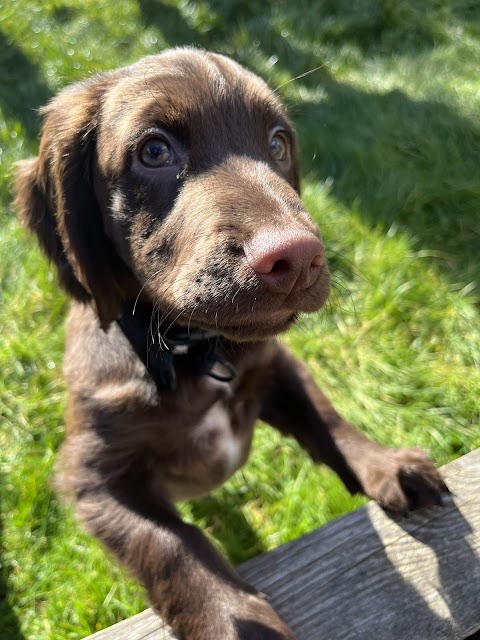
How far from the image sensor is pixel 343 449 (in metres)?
1.92

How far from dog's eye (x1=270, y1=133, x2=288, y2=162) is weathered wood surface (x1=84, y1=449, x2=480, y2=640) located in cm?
105

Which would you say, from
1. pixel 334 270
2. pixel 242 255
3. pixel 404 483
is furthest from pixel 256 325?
pixel 334 270

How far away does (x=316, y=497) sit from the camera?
2330 millimetres

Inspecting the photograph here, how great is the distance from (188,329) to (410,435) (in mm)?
1302

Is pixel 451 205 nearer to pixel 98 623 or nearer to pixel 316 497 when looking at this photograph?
pixel 316 497

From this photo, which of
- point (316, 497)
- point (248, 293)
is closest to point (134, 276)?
point (248, 293)

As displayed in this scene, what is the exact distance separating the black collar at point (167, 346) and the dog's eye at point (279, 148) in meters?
0.56

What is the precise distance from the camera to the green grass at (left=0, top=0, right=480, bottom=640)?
7.52ft

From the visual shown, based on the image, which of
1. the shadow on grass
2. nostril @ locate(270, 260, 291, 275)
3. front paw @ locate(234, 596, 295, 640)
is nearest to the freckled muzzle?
nostril @ locate(270, 260, 291, 275)

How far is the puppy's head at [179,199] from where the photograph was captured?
1252mm

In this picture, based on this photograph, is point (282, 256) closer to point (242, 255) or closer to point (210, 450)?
point (242, 255)

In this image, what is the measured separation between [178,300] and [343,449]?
0.84m

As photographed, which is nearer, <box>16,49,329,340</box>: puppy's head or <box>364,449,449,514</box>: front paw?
<box>16,49,329,340</box>: puppy's head

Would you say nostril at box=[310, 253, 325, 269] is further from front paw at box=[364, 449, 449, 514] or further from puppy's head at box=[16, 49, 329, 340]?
front paw at box=[364, 449, 449, 514]
